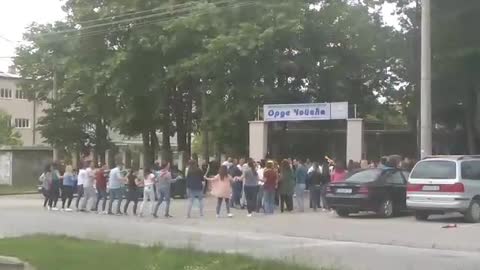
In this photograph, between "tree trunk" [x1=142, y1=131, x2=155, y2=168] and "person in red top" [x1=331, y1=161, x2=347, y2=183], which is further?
"tree trunk" [x1=142, y1=131, x2=155, y2=168]

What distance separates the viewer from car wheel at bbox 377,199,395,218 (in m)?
23.3

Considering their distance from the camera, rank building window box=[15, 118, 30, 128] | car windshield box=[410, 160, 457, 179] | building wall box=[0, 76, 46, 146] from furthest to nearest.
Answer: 1. building window box=[15, 118, 30, 128]
2. building wall box=[0, 76, 46, 146]
3. car windshield box=[410, 160, 457, 179]

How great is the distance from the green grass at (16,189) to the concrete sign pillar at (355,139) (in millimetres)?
18696

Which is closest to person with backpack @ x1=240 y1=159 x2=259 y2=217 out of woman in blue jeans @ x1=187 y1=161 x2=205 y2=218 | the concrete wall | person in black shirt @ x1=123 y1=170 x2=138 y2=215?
woman in blue jeans @ x1=187 y1=161 x2=205 y2=218

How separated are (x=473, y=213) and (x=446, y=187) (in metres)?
1.08

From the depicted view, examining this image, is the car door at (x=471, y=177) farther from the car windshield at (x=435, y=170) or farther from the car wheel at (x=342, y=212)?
the car wheel at (x=342, y=212)

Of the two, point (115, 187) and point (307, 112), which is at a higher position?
point (307, 112)

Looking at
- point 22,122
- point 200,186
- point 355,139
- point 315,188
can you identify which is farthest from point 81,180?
point 22,122

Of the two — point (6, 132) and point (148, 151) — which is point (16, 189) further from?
point (6, 132)

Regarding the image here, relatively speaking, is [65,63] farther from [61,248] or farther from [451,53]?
[61,248]

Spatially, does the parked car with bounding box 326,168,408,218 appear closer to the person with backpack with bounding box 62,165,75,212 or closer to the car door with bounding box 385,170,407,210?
the car door with bounding box 385,170,407,210

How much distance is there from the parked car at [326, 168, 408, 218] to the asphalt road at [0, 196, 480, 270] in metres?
0.40

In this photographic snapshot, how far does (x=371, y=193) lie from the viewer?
75.5 feet

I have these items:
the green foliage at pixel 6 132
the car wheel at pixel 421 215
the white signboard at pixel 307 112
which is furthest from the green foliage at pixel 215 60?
the green foliage at pixel 6 132
